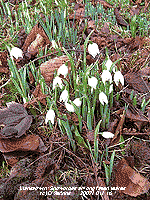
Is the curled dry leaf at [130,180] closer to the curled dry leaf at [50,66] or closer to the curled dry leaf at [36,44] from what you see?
the curled dry leaf at [50,66]

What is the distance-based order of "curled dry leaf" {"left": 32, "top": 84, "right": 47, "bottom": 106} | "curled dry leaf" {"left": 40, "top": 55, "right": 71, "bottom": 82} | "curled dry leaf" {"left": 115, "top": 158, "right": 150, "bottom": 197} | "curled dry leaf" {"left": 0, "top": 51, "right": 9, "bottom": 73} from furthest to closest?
"curled dry leaf" {"left": 0, "top": 51, "right": 9, "bottom": 73}, "curled dry leaf" {"left": 40, "top": 55, "right": 71, "bottom": 82}, "curled dry leaf" {"left": 32, "top": 84, "right": 47, "bottom": 106}, "curled dry leaf" {"left": 115, "top": 158, "right": 150, "bottom": 197}

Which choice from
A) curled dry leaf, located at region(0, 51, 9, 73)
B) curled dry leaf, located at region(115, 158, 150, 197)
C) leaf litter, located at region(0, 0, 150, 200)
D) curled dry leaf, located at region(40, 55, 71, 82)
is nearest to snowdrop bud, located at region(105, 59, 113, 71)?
leaf litter, located at region(0, 0, 150, 200)

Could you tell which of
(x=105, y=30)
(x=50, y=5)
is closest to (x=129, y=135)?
(x=105, y=30)

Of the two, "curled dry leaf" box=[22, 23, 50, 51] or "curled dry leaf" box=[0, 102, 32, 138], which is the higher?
"curled dry leaf" box=[22, 23, 50, 51]

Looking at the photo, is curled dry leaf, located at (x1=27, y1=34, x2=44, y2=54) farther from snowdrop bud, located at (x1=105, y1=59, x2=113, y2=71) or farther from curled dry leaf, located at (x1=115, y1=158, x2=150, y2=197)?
curled dry leaf, located at (x1=115, y1=158, x2=150, y2=197)

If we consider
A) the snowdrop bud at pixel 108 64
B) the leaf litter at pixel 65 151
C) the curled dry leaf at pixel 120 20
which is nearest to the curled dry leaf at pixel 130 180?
the leaf litter at pixel 65 151

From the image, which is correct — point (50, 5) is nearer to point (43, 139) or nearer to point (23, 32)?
point (23, 32)

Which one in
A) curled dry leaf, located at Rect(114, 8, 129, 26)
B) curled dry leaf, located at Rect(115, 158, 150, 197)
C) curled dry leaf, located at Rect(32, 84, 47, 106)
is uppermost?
curled dry leaf, located at Rect(114, 8, 129, 26)
